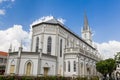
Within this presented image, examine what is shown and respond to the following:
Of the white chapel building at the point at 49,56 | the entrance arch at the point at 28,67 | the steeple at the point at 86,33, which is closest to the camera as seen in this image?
the entrance arch at the point at 28,67

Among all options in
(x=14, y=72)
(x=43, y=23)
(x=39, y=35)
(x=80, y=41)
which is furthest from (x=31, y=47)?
(x=80, y=41)

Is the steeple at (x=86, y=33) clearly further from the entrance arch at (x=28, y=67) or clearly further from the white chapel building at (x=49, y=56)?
the entrance arch at (x=28, y=67)

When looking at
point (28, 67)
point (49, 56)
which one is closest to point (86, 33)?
point (49, 56)

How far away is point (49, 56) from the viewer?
3036cm

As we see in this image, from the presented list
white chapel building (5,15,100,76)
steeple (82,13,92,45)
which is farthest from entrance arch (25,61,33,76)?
steeple (82,13,92,45)

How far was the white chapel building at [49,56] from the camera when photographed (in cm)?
2731

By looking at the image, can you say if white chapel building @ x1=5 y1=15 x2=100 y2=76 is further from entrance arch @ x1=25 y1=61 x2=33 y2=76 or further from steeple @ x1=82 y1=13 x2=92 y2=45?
steeple @ x1=82 y1=13 x2=92 y2=45

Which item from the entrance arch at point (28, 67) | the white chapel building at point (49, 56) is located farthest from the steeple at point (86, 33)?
the entrance arch at point (28, 67)

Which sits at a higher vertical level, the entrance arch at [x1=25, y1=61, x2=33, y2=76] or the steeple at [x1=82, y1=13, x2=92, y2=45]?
the steeple at [x1=82, y1=13, x2=92, y2=45]

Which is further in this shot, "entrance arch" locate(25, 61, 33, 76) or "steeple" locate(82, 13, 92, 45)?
"steeple" locate(82, 13, 92, 45)

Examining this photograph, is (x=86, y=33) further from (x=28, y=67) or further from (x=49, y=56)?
(x=28, y=67)

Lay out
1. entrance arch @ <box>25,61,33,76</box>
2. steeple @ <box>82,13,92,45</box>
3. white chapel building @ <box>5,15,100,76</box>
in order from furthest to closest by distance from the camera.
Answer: steeple @ <box>82,13,92,45</box>, white chapel building @ <box>5,15,100,76</box>, entrance arch @ <box>25,61,33,76</box>

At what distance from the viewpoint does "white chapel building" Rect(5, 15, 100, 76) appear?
27.3 meters

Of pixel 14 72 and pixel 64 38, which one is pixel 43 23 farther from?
pixel 14 72
